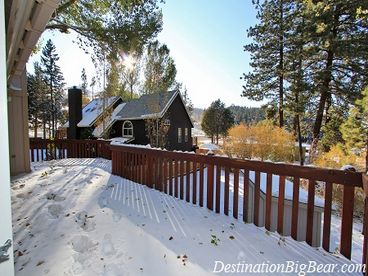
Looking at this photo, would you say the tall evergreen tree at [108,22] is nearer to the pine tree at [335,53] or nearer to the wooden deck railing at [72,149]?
the wooden deck railing at [72,149]

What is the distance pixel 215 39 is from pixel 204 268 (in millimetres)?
12877

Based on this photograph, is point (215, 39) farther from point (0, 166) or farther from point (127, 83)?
point (0, 166)

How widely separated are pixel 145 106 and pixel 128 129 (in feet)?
9.69

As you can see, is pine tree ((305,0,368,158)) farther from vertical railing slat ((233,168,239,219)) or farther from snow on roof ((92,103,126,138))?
snow on roof ((92,103,126,138))

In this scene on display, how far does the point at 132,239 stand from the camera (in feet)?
9.15

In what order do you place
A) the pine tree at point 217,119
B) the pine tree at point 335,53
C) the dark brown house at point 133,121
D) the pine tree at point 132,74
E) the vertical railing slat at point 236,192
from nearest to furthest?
the vertical railing slat at point 236,192 → the pine tree at point 335,53 → the pine tree at point 132,74 → the dark brown house at point 133,121 → the pine tree at point 217,119

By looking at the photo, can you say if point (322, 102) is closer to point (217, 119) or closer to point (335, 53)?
point (335, 53)

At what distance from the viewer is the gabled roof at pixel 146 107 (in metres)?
13.7

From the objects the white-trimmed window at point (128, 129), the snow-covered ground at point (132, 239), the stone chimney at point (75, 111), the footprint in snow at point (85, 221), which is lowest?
the snow-covered ground at point (132, 239)

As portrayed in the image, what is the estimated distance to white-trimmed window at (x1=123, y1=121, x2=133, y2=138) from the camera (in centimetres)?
1761

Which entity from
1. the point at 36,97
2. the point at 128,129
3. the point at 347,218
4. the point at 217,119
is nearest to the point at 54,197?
the point at 347,218

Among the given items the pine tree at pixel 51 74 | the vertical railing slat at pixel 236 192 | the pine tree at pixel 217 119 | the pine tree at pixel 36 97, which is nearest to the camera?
the vertical railing slat at pixel 236 192

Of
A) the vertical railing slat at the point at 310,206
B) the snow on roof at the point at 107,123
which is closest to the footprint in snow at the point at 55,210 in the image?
the vertical railing slat at the point at 310,206

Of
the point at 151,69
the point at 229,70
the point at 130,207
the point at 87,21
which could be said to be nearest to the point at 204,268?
the point at 130,207
